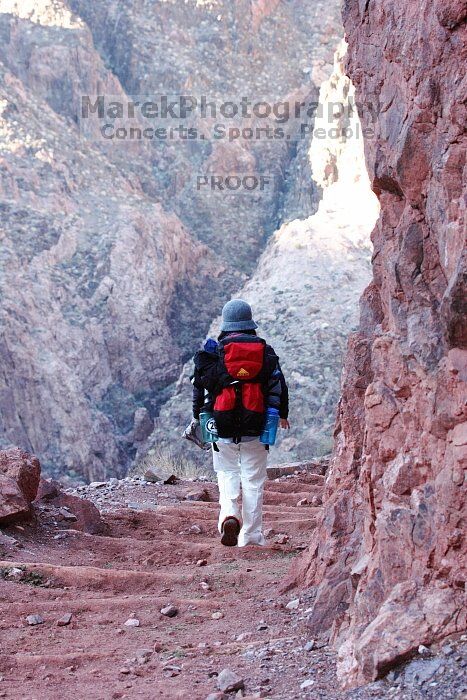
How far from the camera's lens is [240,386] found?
6426mm

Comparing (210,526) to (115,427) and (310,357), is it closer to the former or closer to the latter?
(310,357)

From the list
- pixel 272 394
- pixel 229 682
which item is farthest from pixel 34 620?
pixel 272 394

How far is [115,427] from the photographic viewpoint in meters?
21.3

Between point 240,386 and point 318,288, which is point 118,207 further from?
point 240,386

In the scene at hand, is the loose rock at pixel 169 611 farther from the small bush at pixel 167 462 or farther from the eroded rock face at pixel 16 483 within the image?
the small bush at pixel 167 462

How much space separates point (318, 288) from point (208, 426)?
15.1m

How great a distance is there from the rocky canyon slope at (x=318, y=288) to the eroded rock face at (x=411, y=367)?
12918 mm

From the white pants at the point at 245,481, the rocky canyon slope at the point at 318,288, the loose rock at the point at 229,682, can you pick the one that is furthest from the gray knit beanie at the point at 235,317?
the rocky canyon slope at the point at 318,288

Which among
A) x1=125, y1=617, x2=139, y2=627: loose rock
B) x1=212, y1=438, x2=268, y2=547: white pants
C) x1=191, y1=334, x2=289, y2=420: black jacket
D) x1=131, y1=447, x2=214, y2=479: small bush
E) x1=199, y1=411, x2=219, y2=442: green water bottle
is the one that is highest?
x1=191, y1=334, x2=289, y2=420: black jacket

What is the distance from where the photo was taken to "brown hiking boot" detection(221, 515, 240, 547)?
6699mm

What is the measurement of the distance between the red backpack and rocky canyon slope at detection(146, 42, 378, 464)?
35.4 ft

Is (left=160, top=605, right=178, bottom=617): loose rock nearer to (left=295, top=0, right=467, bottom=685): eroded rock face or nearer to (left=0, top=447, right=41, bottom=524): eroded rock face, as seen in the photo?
(left=295, top=0, right=467, bottom=685): eroded rock face

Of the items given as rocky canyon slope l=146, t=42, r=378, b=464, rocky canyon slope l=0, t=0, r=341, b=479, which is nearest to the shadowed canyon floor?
rocky canyon slope l=146, t=42, r=378, b=464

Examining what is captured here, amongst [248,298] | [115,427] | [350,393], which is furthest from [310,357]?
[350,393]
